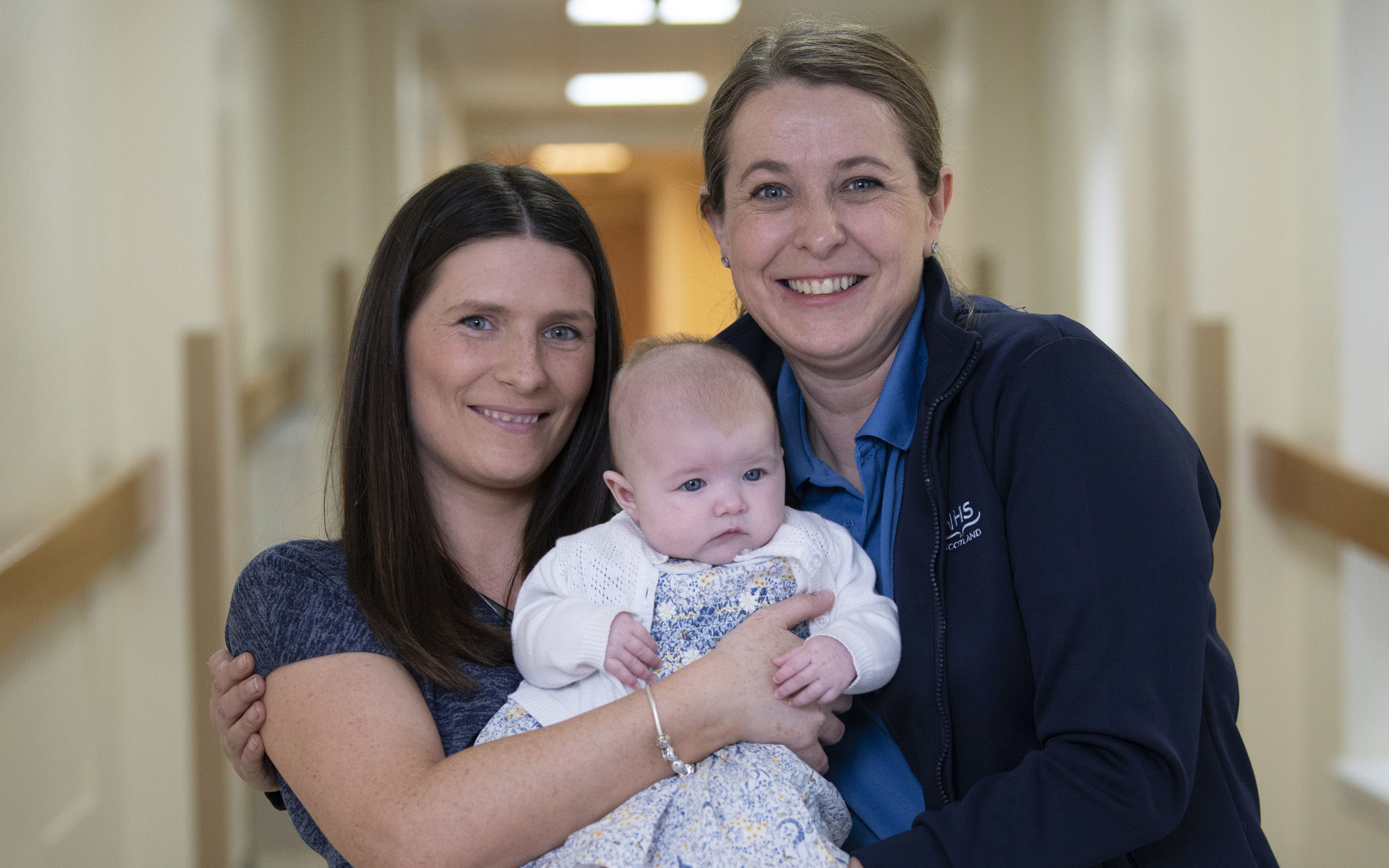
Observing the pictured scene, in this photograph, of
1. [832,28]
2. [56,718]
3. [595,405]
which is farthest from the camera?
[56,718]

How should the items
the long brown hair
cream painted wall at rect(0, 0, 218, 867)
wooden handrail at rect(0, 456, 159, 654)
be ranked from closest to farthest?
the long brown hair < wooden handrail at rect(0, 456, 159, 654) < cream painted wall at rect(0, 0, 218, 867)

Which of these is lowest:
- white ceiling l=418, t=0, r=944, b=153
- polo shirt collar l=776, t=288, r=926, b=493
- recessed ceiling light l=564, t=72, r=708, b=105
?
polo shirt collar l=776, t=288, r=926, b=493

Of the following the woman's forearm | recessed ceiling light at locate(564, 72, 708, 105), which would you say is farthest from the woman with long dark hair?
recessed ceiling light at locate(564, 72, 708, 105)

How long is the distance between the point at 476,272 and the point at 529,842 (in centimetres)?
74

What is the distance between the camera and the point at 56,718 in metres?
2.70

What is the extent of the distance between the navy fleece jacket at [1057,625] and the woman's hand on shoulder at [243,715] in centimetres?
74

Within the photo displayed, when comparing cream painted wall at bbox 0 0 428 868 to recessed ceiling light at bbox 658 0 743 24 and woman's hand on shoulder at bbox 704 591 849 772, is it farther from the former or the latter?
woman's hand on shoulder at bbox 704 591 849 772

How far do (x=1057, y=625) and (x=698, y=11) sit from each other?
14.2 ft

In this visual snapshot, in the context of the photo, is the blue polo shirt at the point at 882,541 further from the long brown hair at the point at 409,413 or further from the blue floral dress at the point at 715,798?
the long brown hair at the point at 409,413

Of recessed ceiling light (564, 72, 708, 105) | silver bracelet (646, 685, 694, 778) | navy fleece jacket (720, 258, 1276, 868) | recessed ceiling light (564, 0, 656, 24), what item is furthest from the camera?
recessed ceiling light (564, 72, 708, 105)

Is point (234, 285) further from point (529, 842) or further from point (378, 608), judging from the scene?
point (529, 842)

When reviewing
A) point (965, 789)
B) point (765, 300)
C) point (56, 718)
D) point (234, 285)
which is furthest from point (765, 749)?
point (234, 285)

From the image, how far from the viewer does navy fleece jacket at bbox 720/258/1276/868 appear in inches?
42.8

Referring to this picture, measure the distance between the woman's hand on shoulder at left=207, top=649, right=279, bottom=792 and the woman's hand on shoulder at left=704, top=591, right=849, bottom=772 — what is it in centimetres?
55
